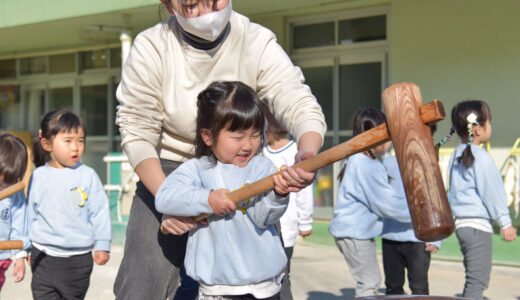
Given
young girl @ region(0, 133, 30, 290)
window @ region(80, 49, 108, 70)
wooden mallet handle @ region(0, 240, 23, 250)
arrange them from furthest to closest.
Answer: window @ region(80, 49, 108, 70), young girl @ region(0, 133, 30, 290), wooden mallet handle @ region(0, 240, 23, 250)

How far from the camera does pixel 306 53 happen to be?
9836 millimetres

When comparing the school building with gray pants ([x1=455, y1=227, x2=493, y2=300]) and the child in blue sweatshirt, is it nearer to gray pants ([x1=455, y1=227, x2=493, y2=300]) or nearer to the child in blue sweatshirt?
gray pants ([x1=455, y1=227, x2=493, y2=300])

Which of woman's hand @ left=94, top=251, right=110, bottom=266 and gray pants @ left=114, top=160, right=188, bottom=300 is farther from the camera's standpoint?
woman's hand @ left=94, top=251, right=110, bottom=266

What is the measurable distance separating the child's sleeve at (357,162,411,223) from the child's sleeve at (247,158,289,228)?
1.99m

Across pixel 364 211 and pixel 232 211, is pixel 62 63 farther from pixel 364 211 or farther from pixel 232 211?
pixel 232 211

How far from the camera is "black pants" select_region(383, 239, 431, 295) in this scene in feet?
14.6

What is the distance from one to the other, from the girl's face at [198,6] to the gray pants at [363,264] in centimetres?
246

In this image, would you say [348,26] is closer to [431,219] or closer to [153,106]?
[153,106]

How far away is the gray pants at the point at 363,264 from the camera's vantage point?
14.3 feet

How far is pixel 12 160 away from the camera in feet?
14.8

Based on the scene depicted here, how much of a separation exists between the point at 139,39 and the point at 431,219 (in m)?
1.38

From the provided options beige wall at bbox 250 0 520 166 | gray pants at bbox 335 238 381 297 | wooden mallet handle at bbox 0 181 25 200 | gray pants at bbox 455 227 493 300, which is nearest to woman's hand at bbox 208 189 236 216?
wooden mallet handle at bbox 0 181 25 200

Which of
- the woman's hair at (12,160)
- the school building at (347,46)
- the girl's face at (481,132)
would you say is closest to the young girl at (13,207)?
the woman's hair at (12,160)

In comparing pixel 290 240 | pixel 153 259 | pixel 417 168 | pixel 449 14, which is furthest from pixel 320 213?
pixel 417 168
